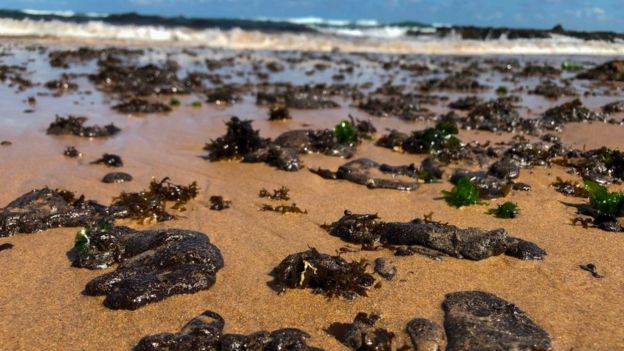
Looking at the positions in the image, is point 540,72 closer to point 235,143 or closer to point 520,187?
point 520,187

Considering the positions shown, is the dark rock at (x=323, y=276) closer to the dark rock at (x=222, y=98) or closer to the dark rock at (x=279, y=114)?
the dark rock at (x=279, y=114)

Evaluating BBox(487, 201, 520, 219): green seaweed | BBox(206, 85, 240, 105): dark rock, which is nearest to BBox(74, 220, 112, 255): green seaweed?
BBox(487, 201, 520, 219): green seaweed

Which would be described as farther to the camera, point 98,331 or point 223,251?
point 223,251

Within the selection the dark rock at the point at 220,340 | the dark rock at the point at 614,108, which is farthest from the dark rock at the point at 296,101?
the dark rock at the point at 220,340

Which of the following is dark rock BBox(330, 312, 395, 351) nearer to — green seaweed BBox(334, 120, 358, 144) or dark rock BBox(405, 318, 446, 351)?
dark rock BBox(405, 318, 446, 351)

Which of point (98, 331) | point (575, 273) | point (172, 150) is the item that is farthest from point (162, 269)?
point (172, 150)

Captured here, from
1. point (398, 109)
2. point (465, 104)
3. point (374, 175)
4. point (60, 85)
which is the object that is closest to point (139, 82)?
point (60, 85)

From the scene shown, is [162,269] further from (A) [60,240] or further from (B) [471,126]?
(B) [471,126]
